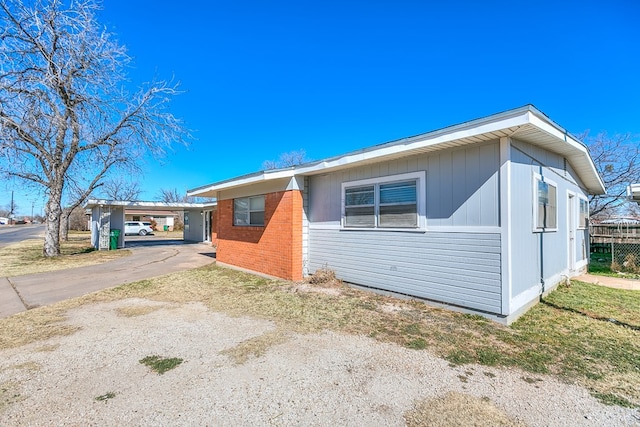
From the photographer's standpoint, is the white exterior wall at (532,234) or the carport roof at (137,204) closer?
the white exterior wall at (532,234)

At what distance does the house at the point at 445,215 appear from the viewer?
14.9 ft

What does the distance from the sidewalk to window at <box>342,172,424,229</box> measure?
571 centimetres

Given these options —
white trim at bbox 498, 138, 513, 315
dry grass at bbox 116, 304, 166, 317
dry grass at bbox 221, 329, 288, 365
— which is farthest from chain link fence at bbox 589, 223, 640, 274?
dry grass at bbox 116, 304, 166, 317

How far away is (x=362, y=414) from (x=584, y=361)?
2696 millimetres

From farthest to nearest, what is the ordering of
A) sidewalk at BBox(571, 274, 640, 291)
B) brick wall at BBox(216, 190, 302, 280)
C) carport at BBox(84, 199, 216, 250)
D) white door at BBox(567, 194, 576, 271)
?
carport at BBox(84, 199, 216, 250) < white door at BBox(567, 194, 576, 271) < brick wall at BBox(216, 190, 302, 280) < sidewalk at BBox(571, 274, 640, 291)

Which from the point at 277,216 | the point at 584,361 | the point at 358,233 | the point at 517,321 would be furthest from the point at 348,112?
the point at 584,361

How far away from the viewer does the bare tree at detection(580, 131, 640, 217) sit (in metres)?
16.0

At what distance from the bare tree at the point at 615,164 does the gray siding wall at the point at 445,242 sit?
16300 mm

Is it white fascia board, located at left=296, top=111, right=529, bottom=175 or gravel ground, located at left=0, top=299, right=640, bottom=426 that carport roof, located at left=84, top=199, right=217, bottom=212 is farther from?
gravel ground, located at left=0, top=299, right=640, bottom=426

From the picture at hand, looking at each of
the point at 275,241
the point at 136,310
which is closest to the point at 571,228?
the point at 275,241

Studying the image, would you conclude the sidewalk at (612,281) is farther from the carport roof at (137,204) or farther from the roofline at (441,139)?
the carport roof at (137,204)

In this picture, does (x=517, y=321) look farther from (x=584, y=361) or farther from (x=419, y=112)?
(x=419, y=112)

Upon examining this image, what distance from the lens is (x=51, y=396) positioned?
2654 mm

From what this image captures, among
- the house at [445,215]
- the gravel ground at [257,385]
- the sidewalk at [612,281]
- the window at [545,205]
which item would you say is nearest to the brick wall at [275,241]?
the house at [445,215]
